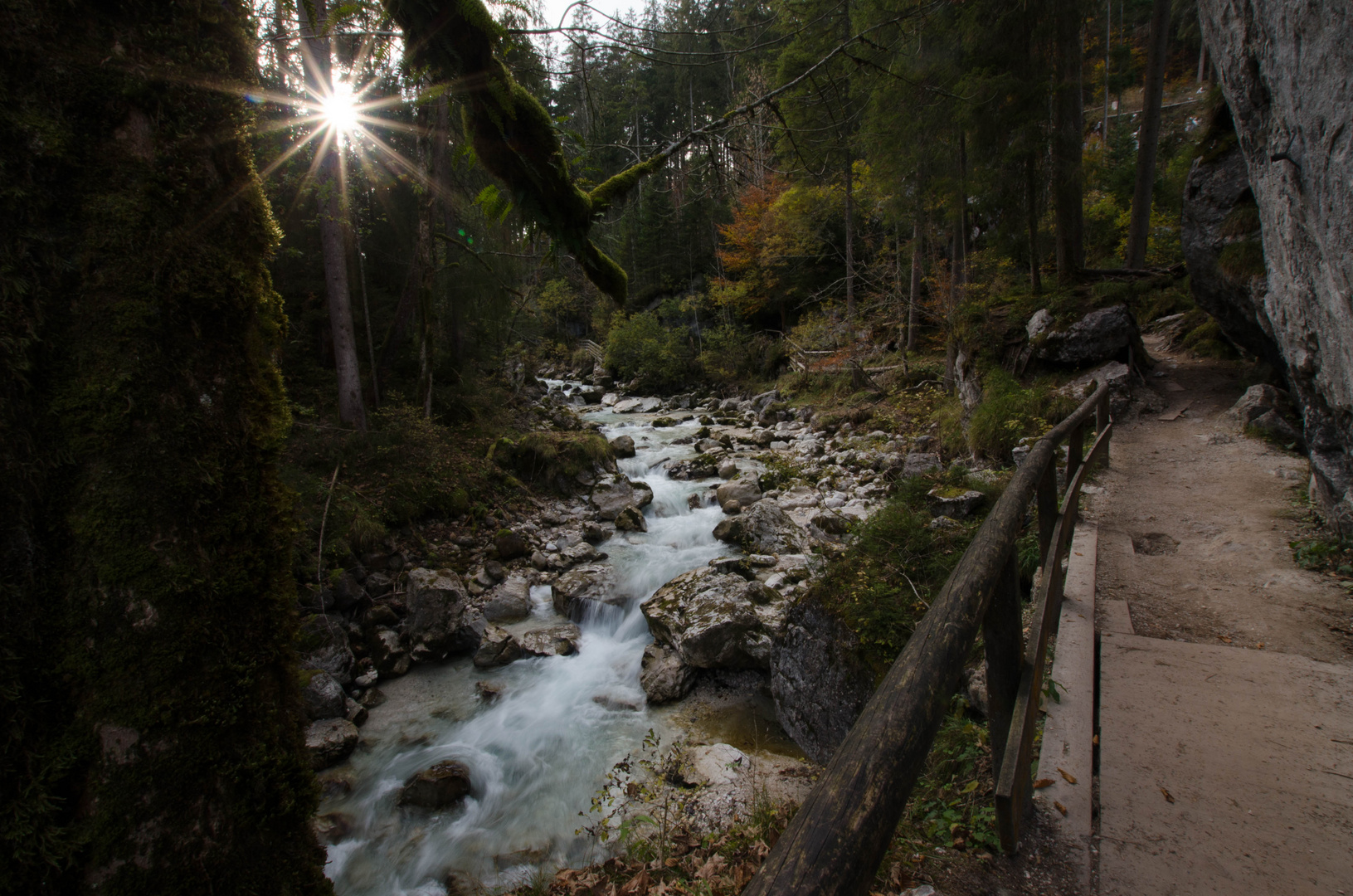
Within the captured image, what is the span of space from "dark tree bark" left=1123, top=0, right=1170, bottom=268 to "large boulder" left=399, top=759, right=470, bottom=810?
17.1 m

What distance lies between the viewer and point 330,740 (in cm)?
514

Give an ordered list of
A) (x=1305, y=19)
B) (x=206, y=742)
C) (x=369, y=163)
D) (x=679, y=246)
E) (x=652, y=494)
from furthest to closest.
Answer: (x=679, y=246), (x=652, y=494), (x=369, y=163), (x=1305, y=19), (x=206, y=742)

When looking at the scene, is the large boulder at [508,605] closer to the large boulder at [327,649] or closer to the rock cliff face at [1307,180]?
the large boulder at [327,649]

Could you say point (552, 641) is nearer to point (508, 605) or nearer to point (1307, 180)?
point (508, 605)

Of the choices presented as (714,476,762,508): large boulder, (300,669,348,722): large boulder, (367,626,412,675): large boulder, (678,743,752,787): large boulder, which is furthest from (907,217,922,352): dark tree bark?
(300,669,348,722): large boulder

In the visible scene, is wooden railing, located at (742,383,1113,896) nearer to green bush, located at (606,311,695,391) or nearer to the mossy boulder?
the mossy boulder

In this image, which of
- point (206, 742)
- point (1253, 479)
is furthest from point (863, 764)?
point (1253, 479)

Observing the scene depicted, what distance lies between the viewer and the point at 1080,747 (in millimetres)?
2344

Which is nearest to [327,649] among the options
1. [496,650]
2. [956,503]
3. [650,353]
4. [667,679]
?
[496,650]

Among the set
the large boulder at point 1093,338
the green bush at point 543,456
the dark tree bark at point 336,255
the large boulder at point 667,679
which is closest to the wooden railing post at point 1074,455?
the large boulder at point 667,679

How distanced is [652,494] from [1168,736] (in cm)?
961

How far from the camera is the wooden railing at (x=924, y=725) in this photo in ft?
2.76

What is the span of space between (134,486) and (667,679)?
5.04m

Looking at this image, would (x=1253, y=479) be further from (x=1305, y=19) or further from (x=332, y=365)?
(x=332, y=365)
